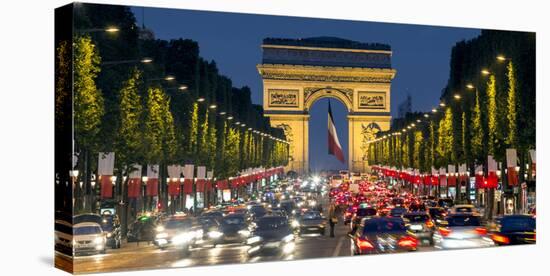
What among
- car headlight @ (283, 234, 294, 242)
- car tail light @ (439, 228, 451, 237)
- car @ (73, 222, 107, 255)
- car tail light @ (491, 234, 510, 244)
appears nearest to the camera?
car @ (73, 222, 107, 255)

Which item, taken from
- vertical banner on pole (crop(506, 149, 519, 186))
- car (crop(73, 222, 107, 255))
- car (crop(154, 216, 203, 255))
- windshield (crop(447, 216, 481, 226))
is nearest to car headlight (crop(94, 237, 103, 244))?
car (crop(73, 222, 107, 255))

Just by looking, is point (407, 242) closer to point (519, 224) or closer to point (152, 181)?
point (519, 224)

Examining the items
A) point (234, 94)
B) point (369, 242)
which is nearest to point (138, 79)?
point (234, 94)

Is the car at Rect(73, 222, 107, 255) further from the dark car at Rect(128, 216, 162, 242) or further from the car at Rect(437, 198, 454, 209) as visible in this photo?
the car at Rect(437, 198, 454, 209)

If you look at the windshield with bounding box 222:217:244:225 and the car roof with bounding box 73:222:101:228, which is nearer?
the car roof with bounding box 73:222:101:228

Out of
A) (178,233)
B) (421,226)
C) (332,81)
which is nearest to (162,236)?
(178,233)

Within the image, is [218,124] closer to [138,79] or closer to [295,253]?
[138,79]
